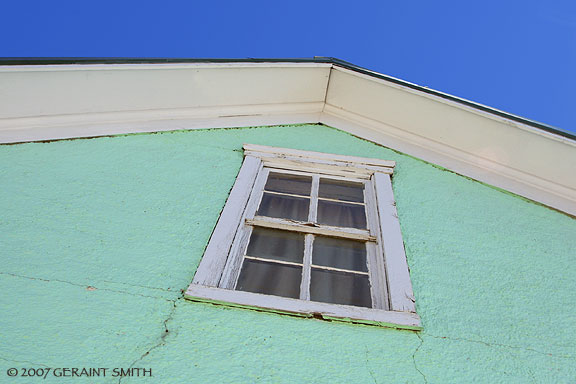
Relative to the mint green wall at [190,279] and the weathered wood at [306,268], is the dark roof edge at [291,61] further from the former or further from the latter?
the weathered wood at [306,268]

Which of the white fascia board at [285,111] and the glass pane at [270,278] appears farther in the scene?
the white fascia board at [285,111]

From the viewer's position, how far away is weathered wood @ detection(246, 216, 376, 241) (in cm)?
269

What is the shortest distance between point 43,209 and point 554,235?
3.40m

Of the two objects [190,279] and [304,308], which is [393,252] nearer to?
[304,308]

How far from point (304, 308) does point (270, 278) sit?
370 millimetres

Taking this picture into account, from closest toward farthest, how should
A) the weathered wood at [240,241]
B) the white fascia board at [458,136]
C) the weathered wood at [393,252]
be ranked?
the weathered wood at [393,252], the weathered wood at [240,241], the white fascia board at [458,136]

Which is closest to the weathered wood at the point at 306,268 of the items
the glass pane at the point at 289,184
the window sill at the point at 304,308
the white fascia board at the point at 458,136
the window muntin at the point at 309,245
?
the window muntin at the point at 309,245

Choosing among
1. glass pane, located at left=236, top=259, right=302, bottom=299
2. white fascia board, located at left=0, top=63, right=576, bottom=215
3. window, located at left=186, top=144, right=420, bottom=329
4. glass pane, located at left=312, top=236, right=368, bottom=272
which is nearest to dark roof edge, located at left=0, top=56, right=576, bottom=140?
white fascia board, located at left=0, top=63, right=576, bottom=215

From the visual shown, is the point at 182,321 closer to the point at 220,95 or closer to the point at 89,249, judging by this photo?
the point at 89,249

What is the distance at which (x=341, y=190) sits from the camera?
3.29 m

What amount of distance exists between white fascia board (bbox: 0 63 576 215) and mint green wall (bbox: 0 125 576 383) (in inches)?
11.1

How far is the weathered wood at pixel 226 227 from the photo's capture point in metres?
2.14

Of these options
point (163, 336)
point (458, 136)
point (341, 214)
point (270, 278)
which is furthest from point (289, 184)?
point (163, 336)

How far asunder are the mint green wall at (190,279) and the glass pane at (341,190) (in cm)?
31
